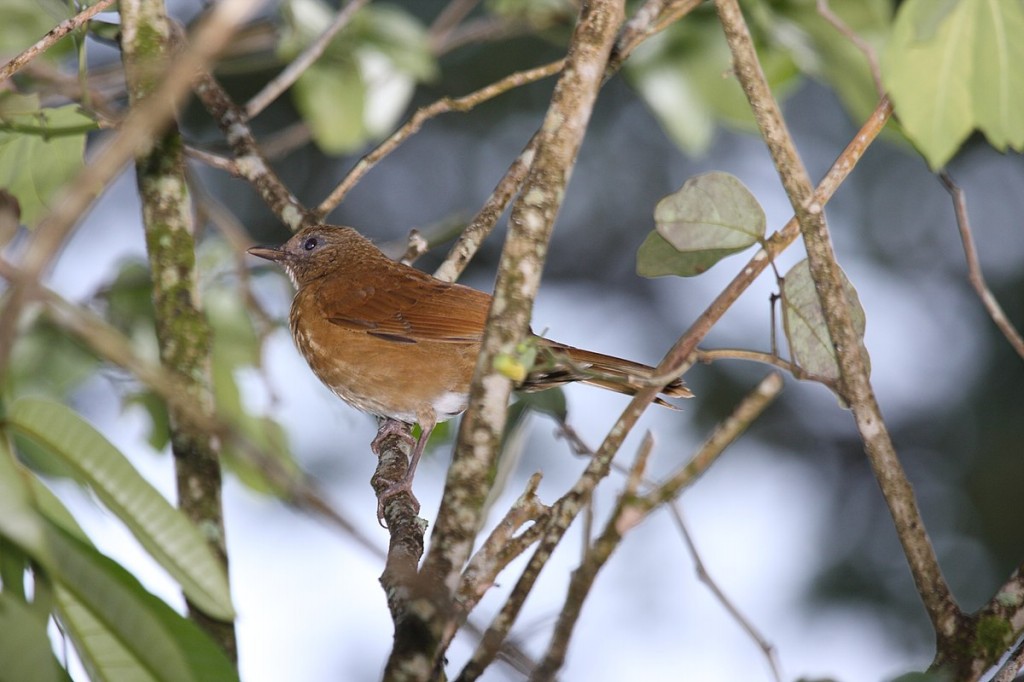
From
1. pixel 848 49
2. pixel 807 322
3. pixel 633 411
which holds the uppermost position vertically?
pixel 848 49

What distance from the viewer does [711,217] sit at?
223 centimetres

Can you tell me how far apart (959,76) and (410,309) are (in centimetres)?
229

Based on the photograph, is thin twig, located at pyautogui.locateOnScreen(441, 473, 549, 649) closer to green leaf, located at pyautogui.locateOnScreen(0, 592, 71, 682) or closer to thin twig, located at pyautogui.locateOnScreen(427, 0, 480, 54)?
green leaf, located at pyautogui.locateOnScreen(0, 592, 71, 682)

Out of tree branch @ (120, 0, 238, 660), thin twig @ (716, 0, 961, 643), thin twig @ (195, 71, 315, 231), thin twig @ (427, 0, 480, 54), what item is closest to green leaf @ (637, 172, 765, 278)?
thin twig @ (716, 0, 961, 643)

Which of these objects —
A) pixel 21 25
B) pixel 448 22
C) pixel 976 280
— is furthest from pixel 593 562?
pixel 448 22

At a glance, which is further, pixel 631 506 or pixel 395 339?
pixel 395 339

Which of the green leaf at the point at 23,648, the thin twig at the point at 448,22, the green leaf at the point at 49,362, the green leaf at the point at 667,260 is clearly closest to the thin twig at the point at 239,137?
the green leaf at the point at 49,362

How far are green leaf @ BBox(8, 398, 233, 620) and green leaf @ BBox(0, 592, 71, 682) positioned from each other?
19cm

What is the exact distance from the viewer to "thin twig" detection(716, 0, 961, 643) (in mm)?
1961

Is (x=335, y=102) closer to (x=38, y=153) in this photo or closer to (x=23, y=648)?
(x=38, y=153)

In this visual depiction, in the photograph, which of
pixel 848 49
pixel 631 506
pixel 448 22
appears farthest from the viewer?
pixel 448 22

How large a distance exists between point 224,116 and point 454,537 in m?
2.27

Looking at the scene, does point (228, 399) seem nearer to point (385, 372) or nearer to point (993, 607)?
point (385, 372)

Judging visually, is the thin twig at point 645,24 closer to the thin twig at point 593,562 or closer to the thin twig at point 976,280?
the thin twig at point 976,280
